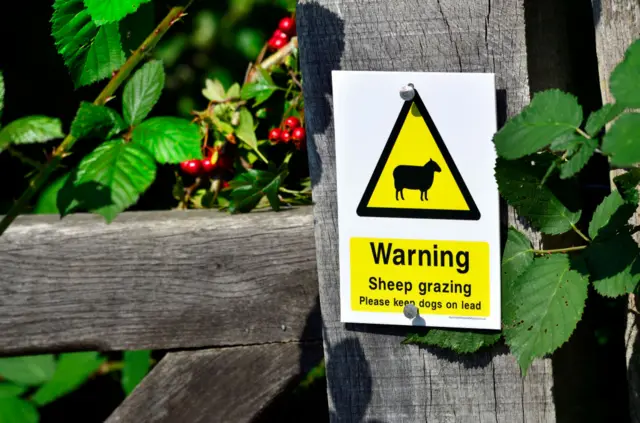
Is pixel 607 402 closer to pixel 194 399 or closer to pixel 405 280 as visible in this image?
pixel 405 280

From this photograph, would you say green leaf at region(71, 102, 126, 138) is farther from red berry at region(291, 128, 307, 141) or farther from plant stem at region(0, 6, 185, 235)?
red berry at region(291, 128, 307, 141)

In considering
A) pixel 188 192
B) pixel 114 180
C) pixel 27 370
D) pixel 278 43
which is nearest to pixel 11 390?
pixel 27 370

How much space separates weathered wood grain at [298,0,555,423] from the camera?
3.75 ft

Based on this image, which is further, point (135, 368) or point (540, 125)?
point (135, 368)

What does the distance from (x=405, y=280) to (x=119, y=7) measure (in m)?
0.56

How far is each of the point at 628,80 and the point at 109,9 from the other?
0.64 m

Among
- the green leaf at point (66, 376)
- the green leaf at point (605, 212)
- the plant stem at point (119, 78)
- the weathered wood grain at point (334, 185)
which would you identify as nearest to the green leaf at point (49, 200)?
the green leaf at point (66, 376)

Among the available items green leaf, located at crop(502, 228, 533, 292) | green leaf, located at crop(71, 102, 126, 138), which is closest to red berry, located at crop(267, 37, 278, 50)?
green leaf, located at crop(71, 102, 126, 138)

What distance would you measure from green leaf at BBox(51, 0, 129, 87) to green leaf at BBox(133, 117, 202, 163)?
0.43 meters

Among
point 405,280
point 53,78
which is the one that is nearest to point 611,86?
point 405,280

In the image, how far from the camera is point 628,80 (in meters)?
0.86

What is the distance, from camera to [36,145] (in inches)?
93.0

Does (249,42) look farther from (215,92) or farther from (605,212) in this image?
(605,212)

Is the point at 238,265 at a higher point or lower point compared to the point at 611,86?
lower
